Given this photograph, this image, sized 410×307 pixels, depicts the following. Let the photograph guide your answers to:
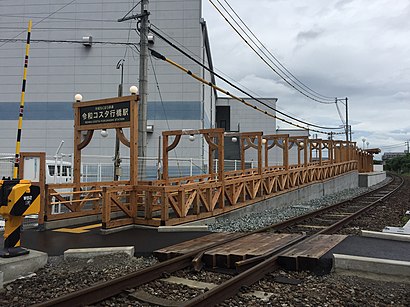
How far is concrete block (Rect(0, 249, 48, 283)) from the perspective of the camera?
5.48 m

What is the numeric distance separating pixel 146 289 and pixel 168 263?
78 centimetres

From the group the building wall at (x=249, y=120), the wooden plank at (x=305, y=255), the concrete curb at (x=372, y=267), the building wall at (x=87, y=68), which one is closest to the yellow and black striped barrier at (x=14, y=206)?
the wooden plank at (x=305, y=255)

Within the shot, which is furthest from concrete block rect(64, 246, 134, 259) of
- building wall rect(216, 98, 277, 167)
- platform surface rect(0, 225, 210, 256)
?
building wall rect(216, 98, 277, 167)

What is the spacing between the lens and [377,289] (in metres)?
5.18

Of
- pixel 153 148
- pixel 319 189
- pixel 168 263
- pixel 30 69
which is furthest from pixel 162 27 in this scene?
pixel 168 263

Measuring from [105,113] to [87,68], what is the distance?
61.1ft

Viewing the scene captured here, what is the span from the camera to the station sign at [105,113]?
1013cm

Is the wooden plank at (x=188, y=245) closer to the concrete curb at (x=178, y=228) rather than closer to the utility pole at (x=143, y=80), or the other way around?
the concrete curb at (x=178, y=228)

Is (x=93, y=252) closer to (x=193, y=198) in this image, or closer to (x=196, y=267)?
(x=196, y=267)

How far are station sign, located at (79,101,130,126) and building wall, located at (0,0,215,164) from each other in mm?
14953

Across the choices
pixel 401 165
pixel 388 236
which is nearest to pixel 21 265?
pixel 388 236

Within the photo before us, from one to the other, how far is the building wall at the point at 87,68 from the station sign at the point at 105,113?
14953 mm

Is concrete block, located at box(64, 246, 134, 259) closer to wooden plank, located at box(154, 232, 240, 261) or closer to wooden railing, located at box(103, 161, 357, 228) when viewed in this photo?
wooden plank, located at box(154, 232, 240, 261)

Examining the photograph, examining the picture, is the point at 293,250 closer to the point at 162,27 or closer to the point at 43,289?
the point at 43,289
